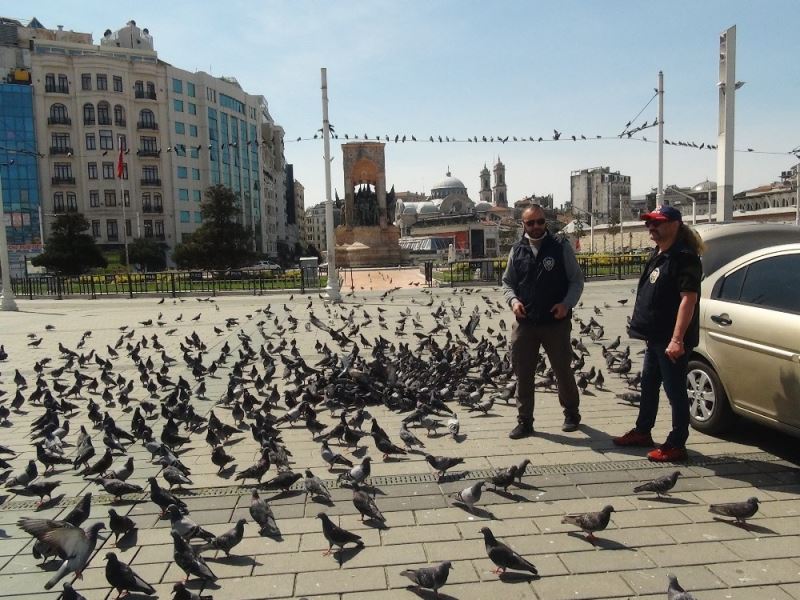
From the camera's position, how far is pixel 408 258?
52.4 metres

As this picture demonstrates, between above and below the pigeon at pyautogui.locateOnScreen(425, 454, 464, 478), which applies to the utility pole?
above

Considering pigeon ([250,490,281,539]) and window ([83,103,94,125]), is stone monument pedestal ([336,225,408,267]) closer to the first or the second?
window ([83,103,94,125])

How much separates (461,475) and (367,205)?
46764 mm

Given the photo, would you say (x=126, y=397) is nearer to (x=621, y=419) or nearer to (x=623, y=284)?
(x=621, y=419)

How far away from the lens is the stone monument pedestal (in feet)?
160

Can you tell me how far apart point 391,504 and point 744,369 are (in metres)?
3.17

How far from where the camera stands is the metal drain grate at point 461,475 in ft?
16.8

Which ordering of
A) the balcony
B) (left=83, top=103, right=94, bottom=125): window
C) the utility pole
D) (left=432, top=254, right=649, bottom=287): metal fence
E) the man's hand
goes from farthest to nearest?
(left=83, top=103, right=94, bottom=125): window, the balcony, (left=432, top=254, right=649, bottom=287): metal fence, the utility pole, the man's hand

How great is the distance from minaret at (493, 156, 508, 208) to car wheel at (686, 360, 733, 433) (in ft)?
560

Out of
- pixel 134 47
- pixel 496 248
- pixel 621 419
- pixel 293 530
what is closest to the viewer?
pixel 293 530


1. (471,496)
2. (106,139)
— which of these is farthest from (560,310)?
(106,139)

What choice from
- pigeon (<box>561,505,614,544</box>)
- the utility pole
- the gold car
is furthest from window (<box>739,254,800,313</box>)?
the utility pole

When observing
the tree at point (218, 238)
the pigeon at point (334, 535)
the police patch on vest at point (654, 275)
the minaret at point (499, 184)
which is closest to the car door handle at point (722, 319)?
the police patch on vest at point (654, 275)

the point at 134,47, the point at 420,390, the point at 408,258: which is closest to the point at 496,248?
the point at 408,258
